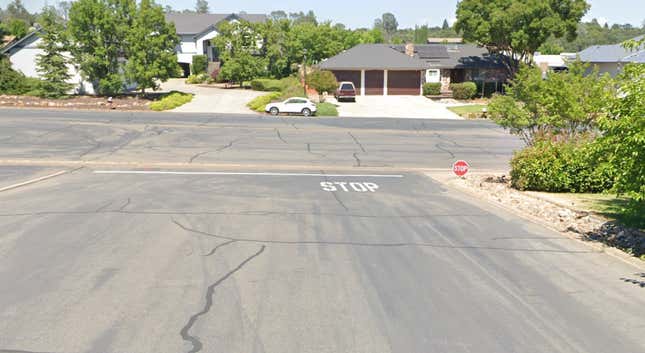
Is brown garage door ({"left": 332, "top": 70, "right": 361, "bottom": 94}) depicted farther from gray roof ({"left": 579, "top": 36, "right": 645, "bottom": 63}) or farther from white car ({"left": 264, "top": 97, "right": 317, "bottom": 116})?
gray roof ({"left": 579, "top": 36, "right": 645, "bottom": 63})

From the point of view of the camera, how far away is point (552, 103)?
1980 cm

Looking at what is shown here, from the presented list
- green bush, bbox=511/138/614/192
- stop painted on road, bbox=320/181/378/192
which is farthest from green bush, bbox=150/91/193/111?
green bush, bbox=511/138/614/192

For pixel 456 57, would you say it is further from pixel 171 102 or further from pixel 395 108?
pixel 171 102

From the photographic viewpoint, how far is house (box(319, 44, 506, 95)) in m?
62.9

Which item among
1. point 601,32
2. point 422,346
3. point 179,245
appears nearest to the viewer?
point 422,346

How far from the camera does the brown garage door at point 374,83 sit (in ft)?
207

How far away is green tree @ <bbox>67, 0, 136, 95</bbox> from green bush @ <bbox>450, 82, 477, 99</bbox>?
31692 mm

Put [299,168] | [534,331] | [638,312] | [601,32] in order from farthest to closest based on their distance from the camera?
[601,32], [299,168], [638,312], [534,331]

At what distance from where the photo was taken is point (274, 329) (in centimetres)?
815

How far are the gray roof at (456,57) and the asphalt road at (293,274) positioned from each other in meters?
48.5

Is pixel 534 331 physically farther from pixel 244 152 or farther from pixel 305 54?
pixel 305 54

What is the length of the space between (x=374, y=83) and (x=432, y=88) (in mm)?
6095

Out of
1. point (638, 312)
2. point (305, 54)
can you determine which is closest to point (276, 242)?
point (638, 312)

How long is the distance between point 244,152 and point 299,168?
4539 millimetres
